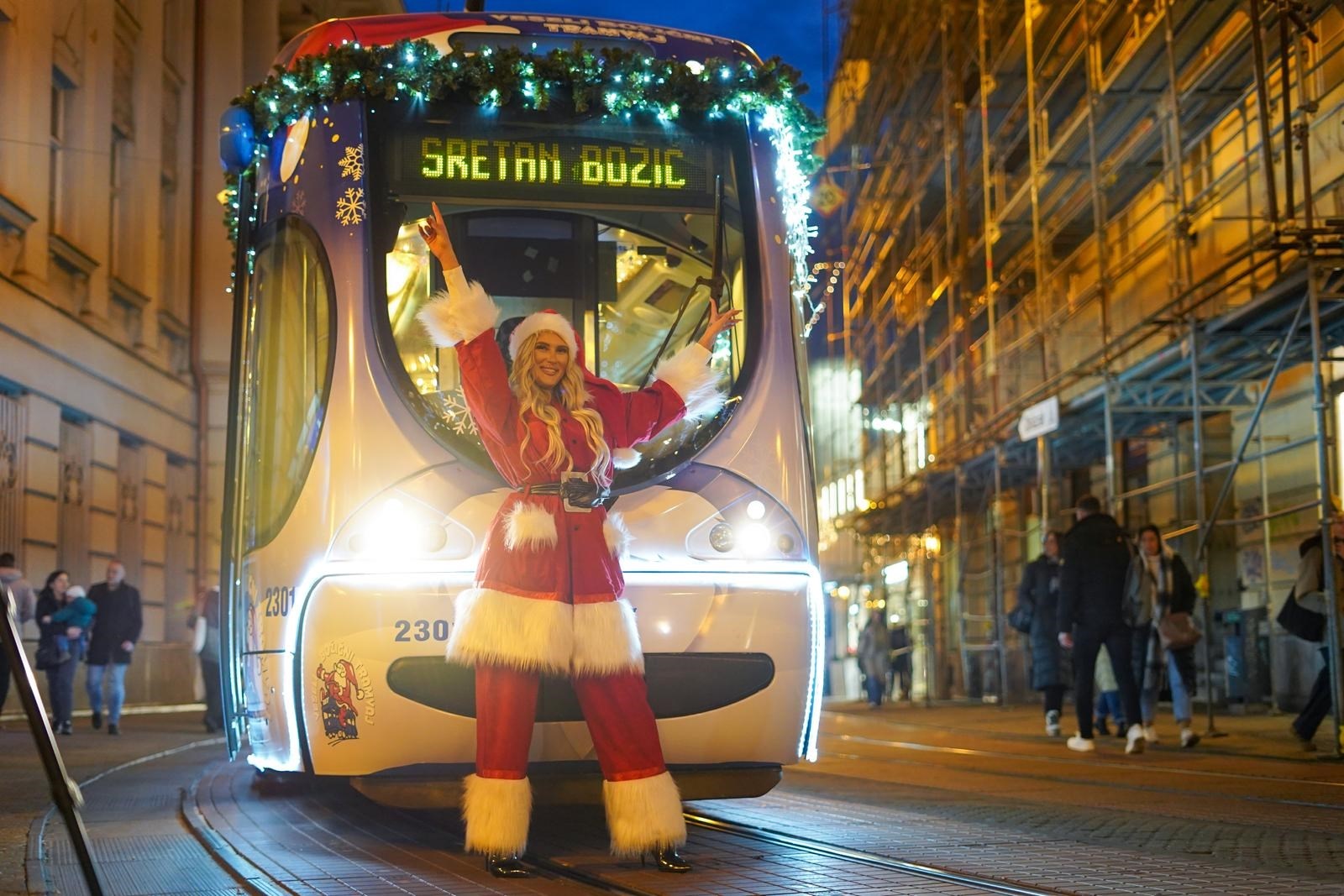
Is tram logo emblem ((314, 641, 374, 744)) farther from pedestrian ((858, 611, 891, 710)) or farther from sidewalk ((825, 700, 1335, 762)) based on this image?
pedestrian ((858, 611, 891, 710))

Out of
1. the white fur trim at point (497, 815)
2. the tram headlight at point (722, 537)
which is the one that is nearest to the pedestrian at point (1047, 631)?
the tram headlight at point (722, 537)

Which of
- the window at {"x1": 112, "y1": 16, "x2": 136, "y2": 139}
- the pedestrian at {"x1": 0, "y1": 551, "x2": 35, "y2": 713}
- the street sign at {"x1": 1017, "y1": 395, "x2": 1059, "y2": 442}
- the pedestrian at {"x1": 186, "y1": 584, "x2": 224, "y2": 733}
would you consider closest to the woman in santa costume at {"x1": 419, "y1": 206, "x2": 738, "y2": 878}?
the pedestrian at {"x1": 0, "y1": 551, "x2": 35, "y2": 713}

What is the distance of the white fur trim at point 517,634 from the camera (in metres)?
5.88

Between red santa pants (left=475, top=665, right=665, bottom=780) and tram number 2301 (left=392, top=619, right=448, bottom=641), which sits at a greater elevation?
tram number 2301 (left=392, top=619, right=448, bottom=641)

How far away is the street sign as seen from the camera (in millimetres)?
15422

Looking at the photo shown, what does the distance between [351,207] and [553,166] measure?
784 millimetres

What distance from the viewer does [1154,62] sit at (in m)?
17.1

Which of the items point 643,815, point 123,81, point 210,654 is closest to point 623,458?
point 643,815

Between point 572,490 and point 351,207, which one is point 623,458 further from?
point 351,207

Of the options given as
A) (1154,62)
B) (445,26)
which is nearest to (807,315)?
(445,26)

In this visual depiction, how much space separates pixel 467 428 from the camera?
649 centimetres

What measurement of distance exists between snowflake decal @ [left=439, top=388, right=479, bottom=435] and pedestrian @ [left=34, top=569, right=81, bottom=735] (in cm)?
991

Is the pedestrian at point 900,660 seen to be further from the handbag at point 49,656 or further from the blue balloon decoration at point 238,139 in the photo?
the blue balloon decoration at point 238,139

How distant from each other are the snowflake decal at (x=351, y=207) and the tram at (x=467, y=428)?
1 centimetres
